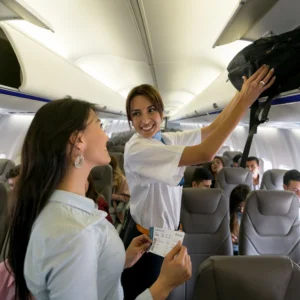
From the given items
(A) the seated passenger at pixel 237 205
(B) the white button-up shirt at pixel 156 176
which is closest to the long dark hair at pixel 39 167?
(B) the white button-up shirt at pixel 156 176

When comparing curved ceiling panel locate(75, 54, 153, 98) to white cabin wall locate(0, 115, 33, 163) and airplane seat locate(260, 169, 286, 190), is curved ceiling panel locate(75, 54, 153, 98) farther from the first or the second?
airplane seat locate(260, 169, 286, 190)

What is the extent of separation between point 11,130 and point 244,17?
485cm

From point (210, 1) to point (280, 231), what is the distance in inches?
94.3

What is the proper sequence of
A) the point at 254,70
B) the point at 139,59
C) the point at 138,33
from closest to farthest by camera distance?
the point at 254,70 < the point at 138,33 < the point at 139,59

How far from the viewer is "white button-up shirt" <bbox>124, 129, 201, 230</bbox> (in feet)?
4.89

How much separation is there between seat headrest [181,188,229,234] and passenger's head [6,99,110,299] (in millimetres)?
1817

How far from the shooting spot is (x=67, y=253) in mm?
721

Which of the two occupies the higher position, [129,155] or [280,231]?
[129,155]

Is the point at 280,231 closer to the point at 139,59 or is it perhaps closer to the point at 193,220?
the point at 193,220

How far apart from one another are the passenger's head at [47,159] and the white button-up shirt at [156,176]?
0.60m

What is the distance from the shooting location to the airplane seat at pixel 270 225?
249 cm

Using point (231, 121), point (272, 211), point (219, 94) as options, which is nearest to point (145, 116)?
point (231, 121)

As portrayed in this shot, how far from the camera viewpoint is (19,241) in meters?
0.89

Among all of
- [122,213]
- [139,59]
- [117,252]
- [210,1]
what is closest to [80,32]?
[139,59]
